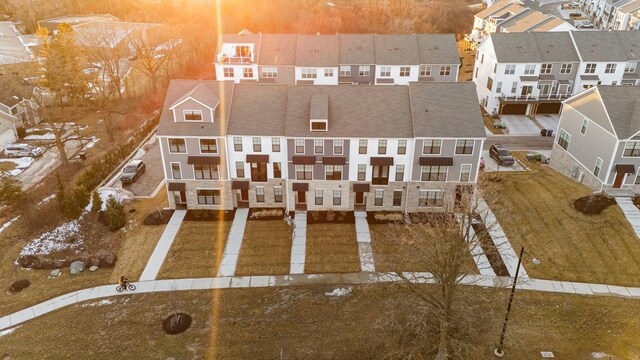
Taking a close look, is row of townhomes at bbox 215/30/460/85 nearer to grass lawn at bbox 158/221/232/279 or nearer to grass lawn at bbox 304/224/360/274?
grass lawn at bbox 158/221/232/279

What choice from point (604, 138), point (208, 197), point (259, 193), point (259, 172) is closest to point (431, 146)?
point (259, 172)

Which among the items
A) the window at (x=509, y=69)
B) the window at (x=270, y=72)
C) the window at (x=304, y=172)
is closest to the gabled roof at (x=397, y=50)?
the window at (x=509, y=69)

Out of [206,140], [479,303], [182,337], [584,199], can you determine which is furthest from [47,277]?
[584,199]

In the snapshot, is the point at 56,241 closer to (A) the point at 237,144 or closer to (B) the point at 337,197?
(A) the point at 237,144

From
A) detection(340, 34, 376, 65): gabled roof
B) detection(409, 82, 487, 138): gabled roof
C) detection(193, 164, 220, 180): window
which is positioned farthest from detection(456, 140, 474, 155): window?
detection(340, 34, 376, 65): gabled roof

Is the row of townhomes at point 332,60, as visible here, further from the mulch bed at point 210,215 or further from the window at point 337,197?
the mulch bed at point 210,215

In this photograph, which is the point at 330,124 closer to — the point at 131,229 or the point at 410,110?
the point at 410,110
